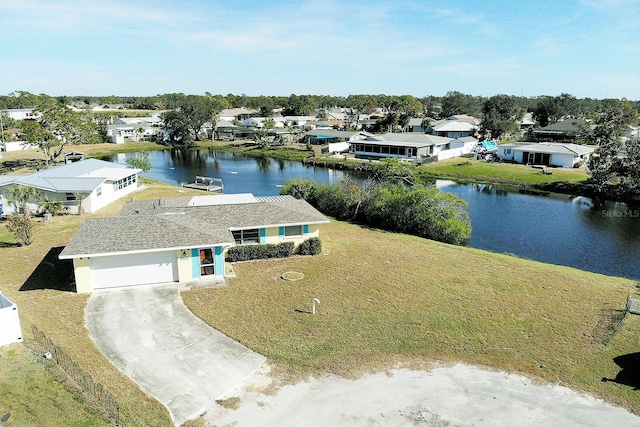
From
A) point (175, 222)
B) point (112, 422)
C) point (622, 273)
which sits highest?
point (175, 222)

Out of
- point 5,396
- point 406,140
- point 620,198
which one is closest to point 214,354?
point 5,396

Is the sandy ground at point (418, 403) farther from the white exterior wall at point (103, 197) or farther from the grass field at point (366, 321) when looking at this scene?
the white exterior wall at point (103, 197)

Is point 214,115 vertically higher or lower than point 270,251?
higher

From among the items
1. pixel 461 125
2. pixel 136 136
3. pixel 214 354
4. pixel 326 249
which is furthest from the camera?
pixel 136 136

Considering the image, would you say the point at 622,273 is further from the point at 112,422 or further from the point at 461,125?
the point at 461,125

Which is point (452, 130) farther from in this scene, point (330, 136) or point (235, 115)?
point (235, 115)
